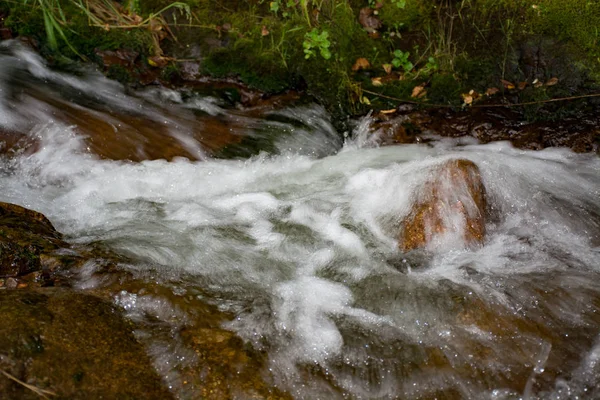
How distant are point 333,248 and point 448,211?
90 centimetres

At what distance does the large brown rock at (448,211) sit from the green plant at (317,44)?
2.07 m

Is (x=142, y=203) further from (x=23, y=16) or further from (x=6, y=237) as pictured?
(x=23, y=16)

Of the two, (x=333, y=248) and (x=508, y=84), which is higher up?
(x=508, y=84)

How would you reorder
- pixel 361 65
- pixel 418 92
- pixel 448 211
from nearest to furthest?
pixel 448 211 < pixel 418 92 < pixel 361 65

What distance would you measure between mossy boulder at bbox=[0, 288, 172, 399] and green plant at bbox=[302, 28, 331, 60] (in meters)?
3.62

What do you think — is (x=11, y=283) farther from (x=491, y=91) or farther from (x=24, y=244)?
(x=491, y=91)

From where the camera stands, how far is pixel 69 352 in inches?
90.3

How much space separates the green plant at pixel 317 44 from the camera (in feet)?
17.4

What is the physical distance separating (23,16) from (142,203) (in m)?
2.98

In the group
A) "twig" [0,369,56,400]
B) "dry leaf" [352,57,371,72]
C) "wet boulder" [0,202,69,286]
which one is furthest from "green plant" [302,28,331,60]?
"twig" [0,369,56,400]

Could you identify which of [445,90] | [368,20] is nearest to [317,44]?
[368,20]

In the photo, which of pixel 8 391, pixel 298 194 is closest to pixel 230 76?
pixel 298 194

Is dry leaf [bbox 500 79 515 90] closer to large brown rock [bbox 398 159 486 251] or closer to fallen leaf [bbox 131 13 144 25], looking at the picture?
large brown rock [bbox 398 159 486 251]

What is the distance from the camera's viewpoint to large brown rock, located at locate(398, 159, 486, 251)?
3.69 meters
